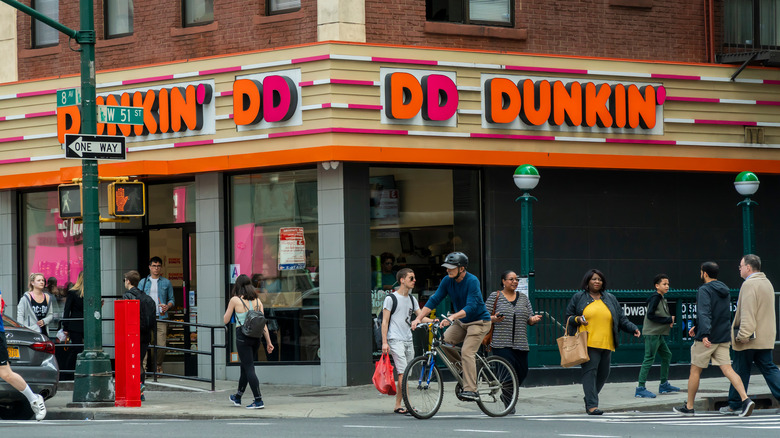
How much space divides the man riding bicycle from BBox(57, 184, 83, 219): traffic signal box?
496cm

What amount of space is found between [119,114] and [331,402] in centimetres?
477

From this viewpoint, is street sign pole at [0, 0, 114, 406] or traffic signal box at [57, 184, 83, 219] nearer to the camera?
street sign pole at [0, 0, 114, 406]

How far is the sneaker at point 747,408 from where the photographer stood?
13555mm

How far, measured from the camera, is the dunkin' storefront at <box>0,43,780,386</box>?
57.6ft

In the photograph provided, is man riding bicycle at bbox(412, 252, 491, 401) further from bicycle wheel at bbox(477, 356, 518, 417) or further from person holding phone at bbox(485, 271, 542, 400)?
person holding phone at bbox(485, 271, 542, 400)

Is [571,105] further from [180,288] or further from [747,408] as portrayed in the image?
[180,288]

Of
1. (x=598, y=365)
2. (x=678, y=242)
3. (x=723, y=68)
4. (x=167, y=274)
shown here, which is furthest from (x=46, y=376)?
(x=723, y=68)

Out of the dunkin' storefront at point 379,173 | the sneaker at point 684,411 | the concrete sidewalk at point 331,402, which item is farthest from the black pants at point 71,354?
the sneaker at point 684,411

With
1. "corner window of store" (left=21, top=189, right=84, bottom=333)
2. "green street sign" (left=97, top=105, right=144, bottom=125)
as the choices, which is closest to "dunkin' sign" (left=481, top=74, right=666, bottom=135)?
"green street sign" (left=97, top=105, right=144, bottom=125)

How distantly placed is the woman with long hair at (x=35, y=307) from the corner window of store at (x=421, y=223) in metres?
5.17

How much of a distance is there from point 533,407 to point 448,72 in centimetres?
574

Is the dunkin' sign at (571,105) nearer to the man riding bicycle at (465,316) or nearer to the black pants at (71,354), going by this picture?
the man riding bicycle at (465,316)

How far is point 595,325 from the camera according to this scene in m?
13.9

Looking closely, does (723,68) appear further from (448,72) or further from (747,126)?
(448,72)
